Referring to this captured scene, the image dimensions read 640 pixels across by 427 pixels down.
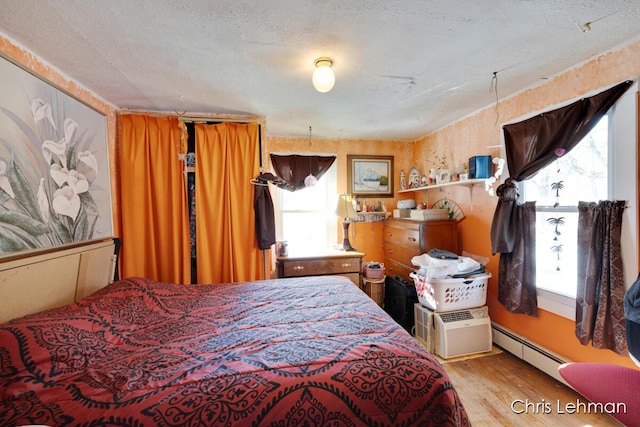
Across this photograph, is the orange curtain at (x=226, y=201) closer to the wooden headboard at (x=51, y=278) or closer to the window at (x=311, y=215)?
the wooden headboard at (x=51, y=278)

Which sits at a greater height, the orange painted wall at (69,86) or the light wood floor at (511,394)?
the orange painted wall at (69,86)

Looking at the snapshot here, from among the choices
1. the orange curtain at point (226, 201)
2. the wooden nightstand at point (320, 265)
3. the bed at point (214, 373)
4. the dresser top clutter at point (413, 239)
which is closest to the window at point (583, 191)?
the dresser top clutter at point (413, 239)

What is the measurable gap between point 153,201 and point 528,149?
3.40 metres

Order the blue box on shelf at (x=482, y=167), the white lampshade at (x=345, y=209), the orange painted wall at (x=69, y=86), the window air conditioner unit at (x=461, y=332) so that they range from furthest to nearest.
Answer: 1. the white lampshade at (x=345, y=209)
2. the blue box on shelf at (x=482, y=167)
3. the window air conditioner unit at (x=461, y=332)
4. the orange painted wall at (x=69, y=86)

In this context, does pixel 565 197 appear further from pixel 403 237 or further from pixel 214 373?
pixel 214 373

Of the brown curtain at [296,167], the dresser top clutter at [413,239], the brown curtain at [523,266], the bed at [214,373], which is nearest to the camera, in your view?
the bed at [214,373]

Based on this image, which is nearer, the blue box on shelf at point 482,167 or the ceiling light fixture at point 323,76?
the ceiling light fixture at point 323,76

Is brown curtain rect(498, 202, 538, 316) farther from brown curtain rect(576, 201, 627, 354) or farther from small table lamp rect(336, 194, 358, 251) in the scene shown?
small table lamp rect(336, 194, 358, 251)

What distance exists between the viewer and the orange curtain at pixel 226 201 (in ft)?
8.59

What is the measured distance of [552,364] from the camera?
2033 millimetres

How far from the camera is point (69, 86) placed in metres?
1.88

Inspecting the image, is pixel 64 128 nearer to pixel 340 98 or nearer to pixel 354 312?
pixel 340 98

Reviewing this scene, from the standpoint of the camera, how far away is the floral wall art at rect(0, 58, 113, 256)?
1343 mm

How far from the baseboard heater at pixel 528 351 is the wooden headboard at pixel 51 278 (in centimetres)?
351
